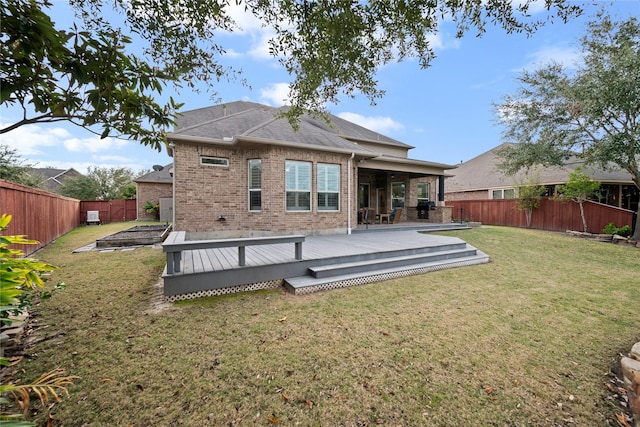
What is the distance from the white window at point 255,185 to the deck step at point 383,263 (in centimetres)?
499

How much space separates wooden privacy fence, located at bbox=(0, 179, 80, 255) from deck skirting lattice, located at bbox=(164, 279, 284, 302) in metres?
5.45

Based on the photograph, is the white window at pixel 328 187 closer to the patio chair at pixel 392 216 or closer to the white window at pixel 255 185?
the white window at pixel 255 185

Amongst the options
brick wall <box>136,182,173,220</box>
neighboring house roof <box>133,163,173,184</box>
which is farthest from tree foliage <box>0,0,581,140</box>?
brick wall <box>136,182,173,220</box>

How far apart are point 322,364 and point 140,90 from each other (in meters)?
3.41

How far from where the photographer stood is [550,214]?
16.0 metres

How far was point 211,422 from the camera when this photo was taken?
219 cm

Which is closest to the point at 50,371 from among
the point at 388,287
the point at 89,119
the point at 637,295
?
the point at 89,119

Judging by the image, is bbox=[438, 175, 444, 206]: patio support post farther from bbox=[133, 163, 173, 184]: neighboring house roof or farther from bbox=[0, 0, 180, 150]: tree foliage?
bbox=[133, 163, 173, 184]: neighboring house roof

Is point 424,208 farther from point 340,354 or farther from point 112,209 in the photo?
point 112,209

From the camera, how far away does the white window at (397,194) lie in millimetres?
15844

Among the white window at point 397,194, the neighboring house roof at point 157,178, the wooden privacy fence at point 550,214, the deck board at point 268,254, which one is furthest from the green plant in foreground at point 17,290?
the neighboring house roof at point 157,178

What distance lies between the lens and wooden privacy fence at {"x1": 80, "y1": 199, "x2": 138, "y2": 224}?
2066cm

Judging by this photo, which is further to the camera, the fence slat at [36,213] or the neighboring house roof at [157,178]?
the neighboring house roof at [157,178]

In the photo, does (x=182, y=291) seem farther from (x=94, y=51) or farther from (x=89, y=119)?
(x=94, y=51)
